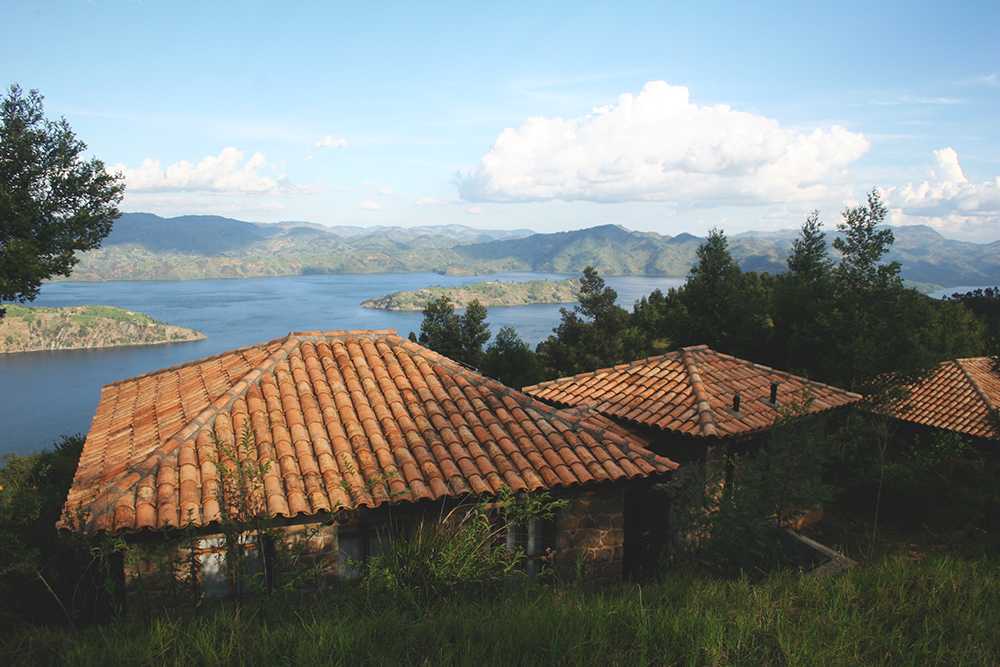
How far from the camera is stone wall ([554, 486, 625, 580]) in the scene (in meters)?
8.27

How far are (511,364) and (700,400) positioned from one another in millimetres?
26371

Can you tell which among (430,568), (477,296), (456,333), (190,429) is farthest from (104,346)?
(430,568)

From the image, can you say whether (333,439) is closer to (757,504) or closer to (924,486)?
(757,504)

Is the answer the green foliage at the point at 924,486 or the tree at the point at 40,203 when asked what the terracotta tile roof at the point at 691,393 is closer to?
the green foliage at the point at 924,486

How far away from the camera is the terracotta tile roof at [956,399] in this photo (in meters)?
19.2

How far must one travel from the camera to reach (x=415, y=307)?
160 metres

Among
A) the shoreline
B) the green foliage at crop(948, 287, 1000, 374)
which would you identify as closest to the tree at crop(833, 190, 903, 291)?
the green foliage at crop(948, 287, 1000, 374)

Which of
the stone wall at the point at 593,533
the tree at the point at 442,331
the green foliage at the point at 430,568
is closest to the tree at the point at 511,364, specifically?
the tree at the point at 442,331

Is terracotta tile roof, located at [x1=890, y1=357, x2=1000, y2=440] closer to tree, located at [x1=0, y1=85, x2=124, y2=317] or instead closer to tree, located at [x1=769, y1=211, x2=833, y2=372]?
tree, located at [x1=769, y1=211, x2=833, y2=372]

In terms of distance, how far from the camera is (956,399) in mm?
20406

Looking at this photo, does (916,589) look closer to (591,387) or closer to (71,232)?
(591,387)

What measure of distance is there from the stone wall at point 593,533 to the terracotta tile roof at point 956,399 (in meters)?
16.3

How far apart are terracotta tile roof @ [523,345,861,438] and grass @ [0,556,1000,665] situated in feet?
23.0

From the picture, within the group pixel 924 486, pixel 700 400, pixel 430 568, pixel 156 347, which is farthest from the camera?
pixel 156 347
